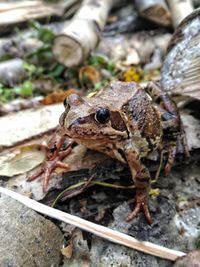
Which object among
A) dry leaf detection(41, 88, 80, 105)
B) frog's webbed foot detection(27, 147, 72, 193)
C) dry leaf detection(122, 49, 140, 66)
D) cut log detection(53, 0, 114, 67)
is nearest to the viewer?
frog's webbed foot detection(27, 147, 72, 193)

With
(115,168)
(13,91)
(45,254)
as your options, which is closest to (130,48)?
(13,91)

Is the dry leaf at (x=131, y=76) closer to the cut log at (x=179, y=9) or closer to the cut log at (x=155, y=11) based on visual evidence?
the cut log at (x=179, y=9)

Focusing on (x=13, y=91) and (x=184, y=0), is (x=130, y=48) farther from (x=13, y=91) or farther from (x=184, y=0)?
(x=13, y=91)

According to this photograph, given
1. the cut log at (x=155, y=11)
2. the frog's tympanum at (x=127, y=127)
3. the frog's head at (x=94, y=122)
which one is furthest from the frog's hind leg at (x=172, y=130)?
the cut log at (x=155, y=11)

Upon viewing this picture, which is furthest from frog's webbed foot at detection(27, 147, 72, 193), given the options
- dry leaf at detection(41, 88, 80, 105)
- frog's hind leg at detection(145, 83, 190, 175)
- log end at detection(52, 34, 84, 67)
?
log end at detection(52, 34, 84, 67)

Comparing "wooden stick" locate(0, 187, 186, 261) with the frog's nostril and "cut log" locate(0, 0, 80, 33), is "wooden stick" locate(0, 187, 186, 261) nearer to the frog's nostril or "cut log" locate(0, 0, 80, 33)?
the frog's nostril
